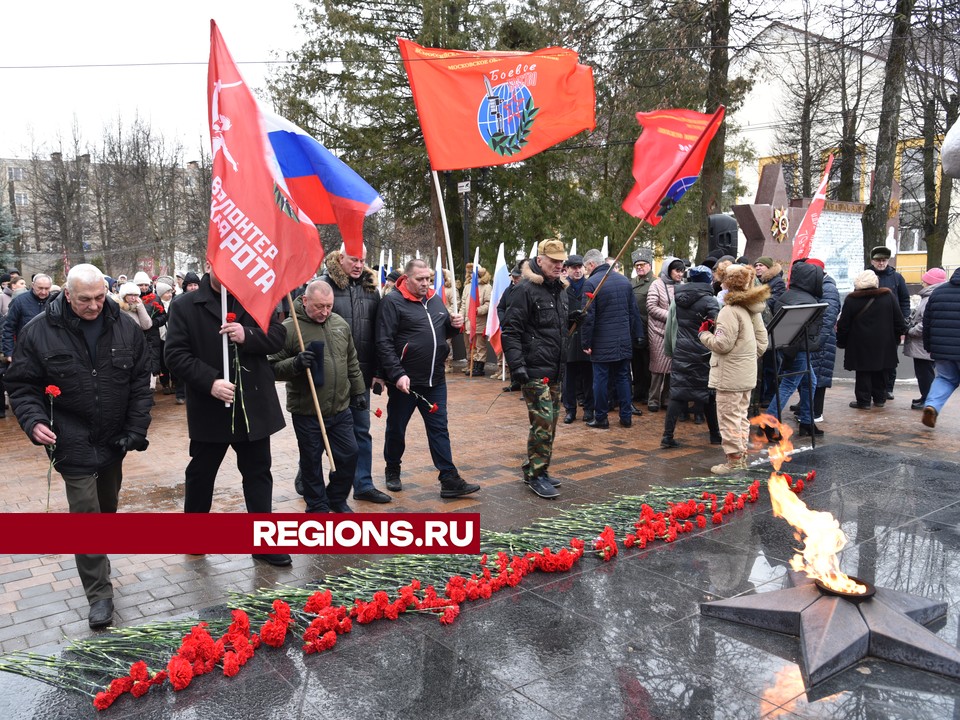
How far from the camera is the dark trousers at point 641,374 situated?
1078 centimetres

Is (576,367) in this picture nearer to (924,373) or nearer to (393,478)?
(393,478)

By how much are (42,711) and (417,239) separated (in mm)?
41697

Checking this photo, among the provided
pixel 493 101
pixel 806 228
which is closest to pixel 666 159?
pixel 493 101

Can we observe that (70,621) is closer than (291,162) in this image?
Yes

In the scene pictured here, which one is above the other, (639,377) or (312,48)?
(312,48)

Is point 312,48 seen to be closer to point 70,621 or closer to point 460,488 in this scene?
point 460,488

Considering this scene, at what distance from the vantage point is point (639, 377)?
36.1 ft

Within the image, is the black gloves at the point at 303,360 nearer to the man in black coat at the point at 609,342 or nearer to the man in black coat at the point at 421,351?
the man in black coat at the point at 421,351

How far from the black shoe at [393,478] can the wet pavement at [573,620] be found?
0.11 metres

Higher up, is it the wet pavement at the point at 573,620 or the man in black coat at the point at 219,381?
the man in black coat at the point at 219,381

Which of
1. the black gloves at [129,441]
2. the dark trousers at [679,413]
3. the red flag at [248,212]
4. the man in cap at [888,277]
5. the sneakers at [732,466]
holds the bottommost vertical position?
the sneakers at [732,466]

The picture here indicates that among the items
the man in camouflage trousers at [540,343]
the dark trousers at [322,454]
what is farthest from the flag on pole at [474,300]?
the dark trousers at [322,454]

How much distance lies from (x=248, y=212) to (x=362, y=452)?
2.47 meters

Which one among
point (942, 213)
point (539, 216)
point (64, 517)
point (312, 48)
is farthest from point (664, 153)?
point (942, 213)
